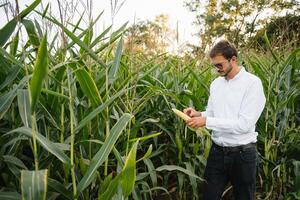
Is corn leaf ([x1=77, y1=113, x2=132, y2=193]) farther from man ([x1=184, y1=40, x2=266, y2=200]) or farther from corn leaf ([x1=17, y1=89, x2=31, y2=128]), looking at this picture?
man ([x1=184, y1=40, x2=266, y2=200])

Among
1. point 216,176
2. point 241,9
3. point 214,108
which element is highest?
point 241,9

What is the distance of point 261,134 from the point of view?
2945mm

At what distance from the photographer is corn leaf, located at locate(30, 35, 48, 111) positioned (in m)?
1.20

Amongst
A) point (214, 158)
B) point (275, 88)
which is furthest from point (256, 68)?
point (214, 158)

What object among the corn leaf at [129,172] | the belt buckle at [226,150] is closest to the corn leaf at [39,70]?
the corn leaf at [129,172]

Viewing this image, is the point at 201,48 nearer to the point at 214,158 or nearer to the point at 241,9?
the point at 214,158

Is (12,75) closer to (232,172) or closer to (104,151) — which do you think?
(104,151)

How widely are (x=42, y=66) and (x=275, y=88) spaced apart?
231 centimetres

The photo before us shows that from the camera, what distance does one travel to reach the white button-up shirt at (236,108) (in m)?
2.19

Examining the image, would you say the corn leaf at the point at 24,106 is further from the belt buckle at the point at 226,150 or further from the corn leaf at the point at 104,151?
the belt buckle at the point at 226,150

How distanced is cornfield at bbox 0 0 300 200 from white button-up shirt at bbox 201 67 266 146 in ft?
0.56

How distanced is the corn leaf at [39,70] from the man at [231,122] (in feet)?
3.52

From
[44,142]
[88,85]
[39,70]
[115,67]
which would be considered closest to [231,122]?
[115,67]

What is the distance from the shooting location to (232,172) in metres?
2.41
